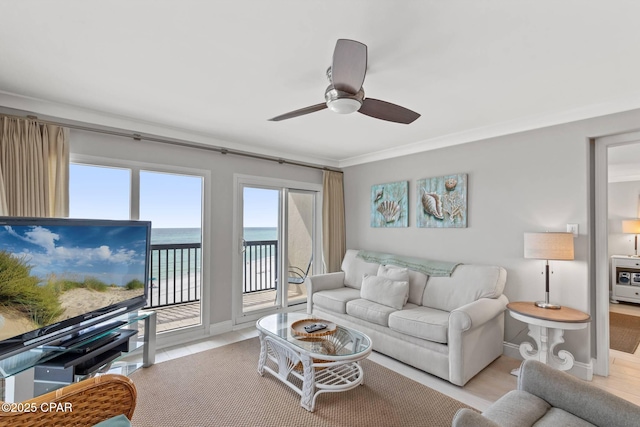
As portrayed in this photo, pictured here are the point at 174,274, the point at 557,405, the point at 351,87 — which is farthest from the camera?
the point at 174,274

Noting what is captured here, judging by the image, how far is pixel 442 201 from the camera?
3.82 meters

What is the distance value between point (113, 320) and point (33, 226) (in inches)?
43.4

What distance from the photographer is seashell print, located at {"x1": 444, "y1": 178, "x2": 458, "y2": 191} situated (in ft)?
12.1

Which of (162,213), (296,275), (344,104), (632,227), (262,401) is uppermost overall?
(344,104)

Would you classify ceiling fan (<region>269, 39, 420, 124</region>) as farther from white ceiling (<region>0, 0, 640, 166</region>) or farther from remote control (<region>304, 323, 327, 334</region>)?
remote control (<region>304, 323, 327, 334</region>)

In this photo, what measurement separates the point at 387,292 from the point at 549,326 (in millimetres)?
1443

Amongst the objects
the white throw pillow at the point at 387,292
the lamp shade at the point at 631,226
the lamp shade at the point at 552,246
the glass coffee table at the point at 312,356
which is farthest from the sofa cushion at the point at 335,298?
the lamp shade at the point at 631,226

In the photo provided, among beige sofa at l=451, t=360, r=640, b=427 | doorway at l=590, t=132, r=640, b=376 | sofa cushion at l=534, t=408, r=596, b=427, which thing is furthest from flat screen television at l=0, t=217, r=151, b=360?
doorway at l=590, t=132, r=640, b=376

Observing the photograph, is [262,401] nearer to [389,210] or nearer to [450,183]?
[389,210]

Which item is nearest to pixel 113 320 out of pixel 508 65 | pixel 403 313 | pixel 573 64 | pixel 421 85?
pixel 403 313

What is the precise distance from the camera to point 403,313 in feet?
10.1

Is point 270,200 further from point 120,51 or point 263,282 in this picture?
point 120,51

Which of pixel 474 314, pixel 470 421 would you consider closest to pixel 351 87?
pixel 470 421

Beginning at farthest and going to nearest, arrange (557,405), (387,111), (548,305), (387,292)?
(387,292), (548,305), (387,111), (557,405)
